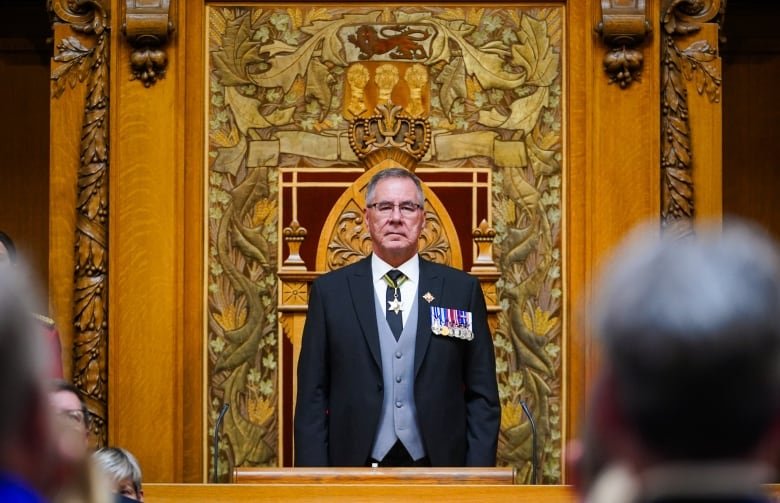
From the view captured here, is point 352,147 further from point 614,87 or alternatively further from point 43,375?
point 43,375

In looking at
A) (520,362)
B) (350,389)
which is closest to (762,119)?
(520,362)

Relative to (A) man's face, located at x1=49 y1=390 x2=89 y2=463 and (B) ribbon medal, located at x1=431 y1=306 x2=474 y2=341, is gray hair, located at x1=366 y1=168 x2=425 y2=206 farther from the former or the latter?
(A) man's face, located at x1=49 y1=390 x2=89 y2=463

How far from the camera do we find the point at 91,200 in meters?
5.93

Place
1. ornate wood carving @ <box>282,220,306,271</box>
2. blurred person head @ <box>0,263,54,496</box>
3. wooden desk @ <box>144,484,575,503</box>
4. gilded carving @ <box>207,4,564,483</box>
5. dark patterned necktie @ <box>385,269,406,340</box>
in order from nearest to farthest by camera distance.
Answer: blurred person head @ <box>0,263,54,496</box>
wooden desk @ <box>144,484,575,503</box>
dark patterned necktie @ <box>385,269,406,340</box>
ornate wood carving @ <box>282,220,306,271</box>
gilded carving @ <box>207,4,564,483</box>

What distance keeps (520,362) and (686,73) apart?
1.32 meters

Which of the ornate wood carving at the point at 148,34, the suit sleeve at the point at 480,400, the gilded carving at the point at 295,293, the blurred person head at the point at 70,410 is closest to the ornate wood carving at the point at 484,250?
the gilded carving at the point at 295,293

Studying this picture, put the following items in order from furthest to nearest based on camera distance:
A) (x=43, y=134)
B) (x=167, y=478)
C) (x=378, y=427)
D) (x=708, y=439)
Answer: (x=43, y=134) → (x=167, y=478) → (x=378, y=427) → (x=708, y=439)

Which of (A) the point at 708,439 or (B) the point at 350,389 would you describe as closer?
(A) the point at 708,439

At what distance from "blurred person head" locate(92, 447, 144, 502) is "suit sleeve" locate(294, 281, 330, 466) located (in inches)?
58.3

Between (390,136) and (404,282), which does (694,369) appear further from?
(390,136)

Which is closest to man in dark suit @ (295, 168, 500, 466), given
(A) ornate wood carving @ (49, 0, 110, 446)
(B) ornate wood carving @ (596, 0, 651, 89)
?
(A) ornate wood carving @ (49, 0, 110, 446)

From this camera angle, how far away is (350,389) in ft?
16.5

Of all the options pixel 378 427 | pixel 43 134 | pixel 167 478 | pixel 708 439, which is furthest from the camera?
pixel 43 134

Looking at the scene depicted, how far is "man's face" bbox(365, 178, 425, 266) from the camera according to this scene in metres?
5.20
